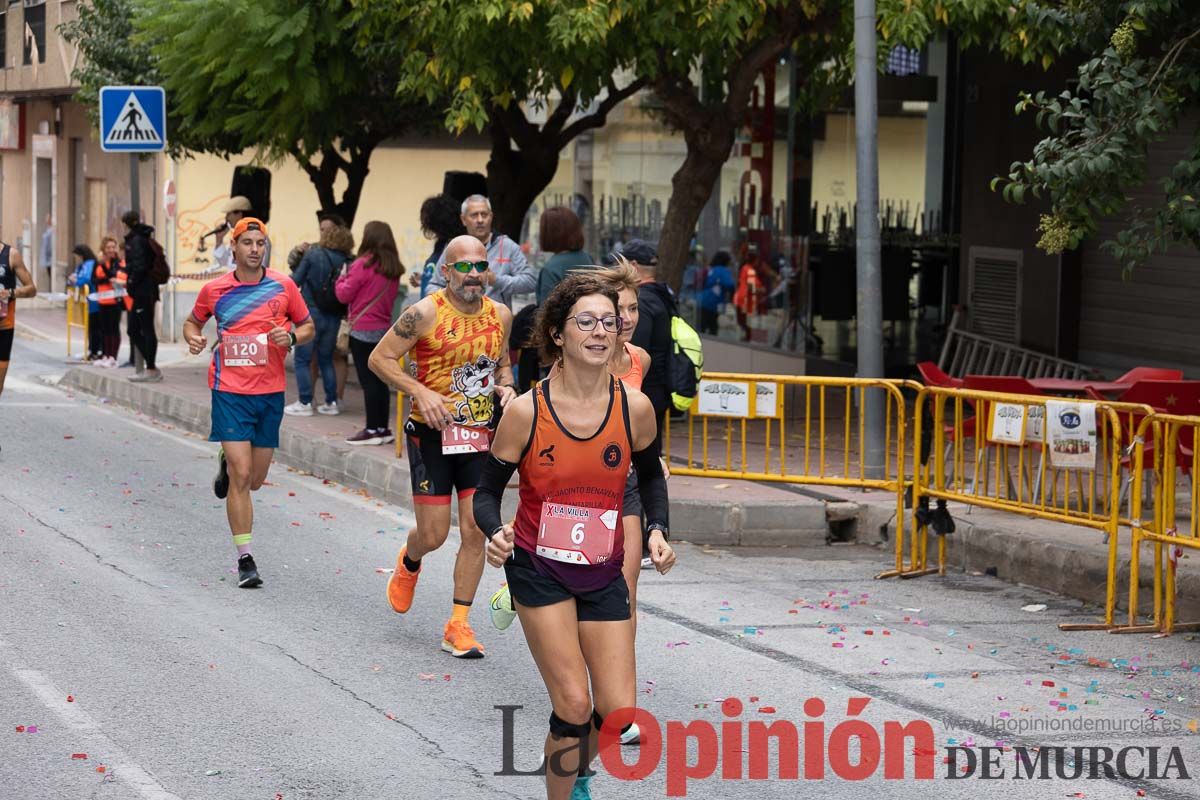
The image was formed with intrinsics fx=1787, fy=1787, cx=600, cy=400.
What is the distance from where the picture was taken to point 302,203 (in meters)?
32.6

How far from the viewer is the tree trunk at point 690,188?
15.5 meters

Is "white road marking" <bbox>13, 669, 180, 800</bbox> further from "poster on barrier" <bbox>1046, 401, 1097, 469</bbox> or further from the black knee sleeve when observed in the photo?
"poster on barrier" <bbox>1046, 401, 1097, 469</bbox>

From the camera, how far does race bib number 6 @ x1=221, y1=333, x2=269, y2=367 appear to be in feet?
31.6

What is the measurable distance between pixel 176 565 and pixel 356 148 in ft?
39.2

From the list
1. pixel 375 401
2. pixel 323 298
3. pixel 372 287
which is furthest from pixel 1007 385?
pixel 323 298

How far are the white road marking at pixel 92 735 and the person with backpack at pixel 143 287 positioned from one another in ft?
43.0

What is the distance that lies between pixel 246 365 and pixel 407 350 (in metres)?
1.74

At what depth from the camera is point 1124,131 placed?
921 centimetres

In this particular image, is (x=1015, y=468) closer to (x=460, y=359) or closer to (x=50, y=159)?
(x=460, y=359)

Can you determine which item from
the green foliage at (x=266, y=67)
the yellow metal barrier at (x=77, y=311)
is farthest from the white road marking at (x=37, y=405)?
the yellow metal barrier at (x=77, y=311)

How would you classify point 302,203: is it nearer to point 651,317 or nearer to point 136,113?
point 136,113

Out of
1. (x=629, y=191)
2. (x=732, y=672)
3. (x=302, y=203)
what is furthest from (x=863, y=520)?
(x=302, y=203)

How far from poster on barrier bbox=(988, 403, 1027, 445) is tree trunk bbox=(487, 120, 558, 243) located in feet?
29.3

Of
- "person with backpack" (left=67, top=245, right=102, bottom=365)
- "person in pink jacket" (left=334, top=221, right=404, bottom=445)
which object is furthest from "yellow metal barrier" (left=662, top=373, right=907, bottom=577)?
"person with backpack" (left=67, top=245, right=102, bottom=365)
